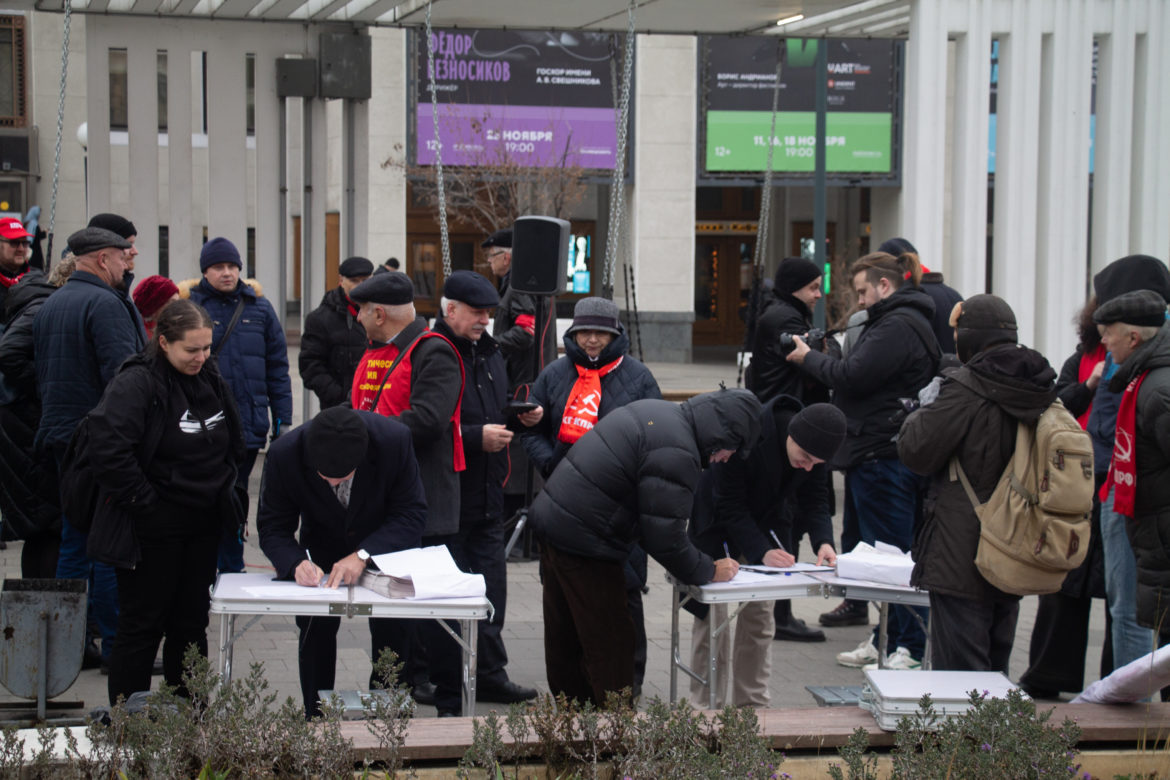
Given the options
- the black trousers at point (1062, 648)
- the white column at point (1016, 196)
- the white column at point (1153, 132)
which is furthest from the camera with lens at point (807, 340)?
the white column at point (1153, 132)

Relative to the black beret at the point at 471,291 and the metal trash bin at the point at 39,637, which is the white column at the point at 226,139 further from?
the metal trash bin at the point at 39,637

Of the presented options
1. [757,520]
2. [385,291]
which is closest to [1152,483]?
[757,520]

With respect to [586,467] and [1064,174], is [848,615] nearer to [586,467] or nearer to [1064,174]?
[586,467]

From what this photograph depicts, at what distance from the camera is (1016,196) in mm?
10812

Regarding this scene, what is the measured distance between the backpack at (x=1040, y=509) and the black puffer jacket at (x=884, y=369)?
187 centimetres

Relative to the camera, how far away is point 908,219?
33.7 ft

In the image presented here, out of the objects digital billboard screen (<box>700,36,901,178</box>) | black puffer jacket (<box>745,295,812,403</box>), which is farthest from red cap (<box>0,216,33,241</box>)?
digital billboard screen (<box>700,36,901,178</box>)

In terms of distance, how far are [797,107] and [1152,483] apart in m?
22.7

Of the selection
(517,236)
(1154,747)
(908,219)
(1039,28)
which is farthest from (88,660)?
(1039,28)

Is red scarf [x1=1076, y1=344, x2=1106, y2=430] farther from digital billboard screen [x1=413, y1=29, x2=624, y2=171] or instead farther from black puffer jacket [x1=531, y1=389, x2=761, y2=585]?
digital billboard screen [x1=413, y1=29, x2=624, y2=171]

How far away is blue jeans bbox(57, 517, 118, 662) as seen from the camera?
237 inches

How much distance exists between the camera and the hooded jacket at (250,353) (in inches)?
310

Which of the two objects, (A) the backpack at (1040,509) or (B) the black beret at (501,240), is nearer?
(A) the backpack at (1040,509)

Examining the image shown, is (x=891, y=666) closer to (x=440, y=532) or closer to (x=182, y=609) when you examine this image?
(x=440, y=532)
